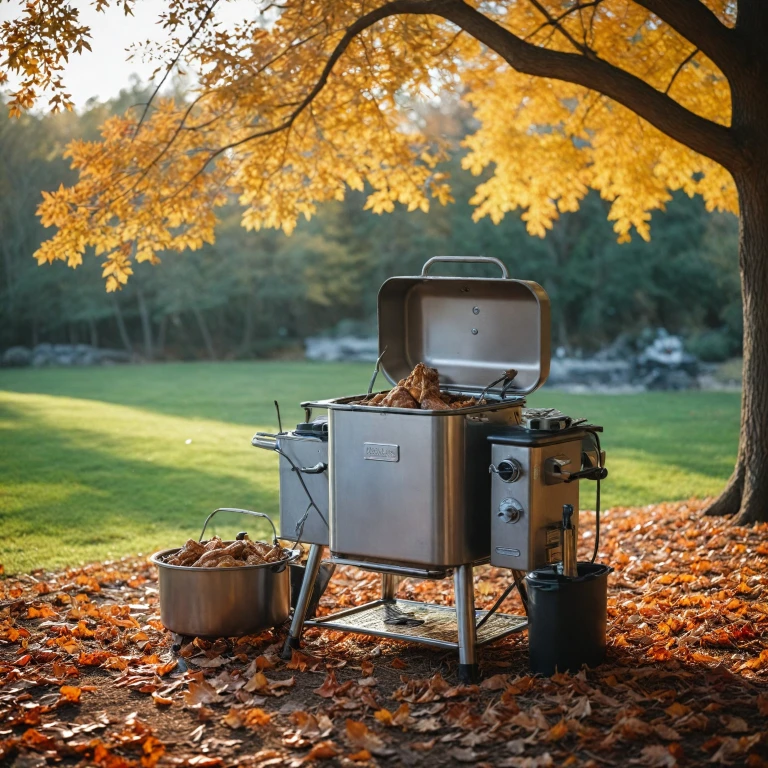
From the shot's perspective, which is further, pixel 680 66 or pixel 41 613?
pixel 680 66

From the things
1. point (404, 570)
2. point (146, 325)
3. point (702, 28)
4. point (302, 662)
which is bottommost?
point (302, 662)

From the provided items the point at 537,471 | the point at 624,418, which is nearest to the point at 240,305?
the point at 624,418

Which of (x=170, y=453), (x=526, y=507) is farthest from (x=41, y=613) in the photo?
(x=170, y=453)

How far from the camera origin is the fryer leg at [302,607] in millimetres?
4840

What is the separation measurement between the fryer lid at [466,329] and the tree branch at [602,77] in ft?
6.92

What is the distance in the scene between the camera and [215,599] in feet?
15.8

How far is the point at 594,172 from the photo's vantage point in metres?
9.81

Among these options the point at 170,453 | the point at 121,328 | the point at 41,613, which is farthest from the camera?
the point at 121,328

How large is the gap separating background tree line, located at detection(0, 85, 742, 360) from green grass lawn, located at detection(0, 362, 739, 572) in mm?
4081

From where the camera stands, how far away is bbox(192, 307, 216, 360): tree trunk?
103 ft

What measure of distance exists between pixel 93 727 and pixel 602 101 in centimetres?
739

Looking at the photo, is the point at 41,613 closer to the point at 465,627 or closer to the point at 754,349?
the point at 465,627

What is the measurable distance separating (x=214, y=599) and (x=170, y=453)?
28.6 feet

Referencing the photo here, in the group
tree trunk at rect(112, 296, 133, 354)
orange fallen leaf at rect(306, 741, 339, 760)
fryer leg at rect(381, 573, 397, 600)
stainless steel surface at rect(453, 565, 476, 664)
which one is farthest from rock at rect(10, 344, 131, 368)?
orange fallen leaf at rect(306, 741, 339, 760)
